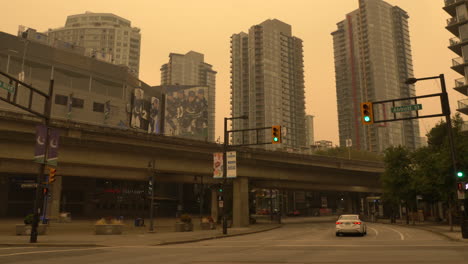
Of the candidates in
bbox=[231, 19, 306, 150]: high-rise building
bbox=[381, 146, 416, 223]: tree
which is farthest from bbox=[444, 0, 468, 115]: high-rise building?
bbox=[231, 19, 306, 150]: high-rise building

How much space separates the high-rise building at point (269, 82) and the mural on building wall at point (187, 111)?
6327 centimetres

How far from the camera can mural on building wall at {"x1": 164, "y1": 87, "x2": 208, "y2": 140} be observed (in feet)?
348

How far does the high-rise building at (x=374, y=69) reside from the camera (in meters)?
179

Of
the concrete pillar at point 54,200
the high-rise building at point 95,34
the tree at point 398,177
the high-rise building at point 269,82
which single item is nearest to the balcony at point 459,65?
the tree at point 398,177

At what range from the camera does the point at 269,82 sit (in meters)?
179

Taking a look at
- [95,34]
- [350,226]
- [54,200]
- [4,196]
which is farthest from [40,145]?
[95,34]

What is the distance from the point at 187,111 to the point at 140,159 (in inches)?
2832

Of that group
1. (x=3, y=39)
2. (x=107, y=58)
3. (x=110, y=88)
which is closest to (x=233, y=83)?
(x=107, y=58)

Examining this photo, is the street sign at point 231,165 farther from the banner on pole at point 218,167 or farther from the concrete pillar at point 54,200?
the concrete pillar at point 54,200

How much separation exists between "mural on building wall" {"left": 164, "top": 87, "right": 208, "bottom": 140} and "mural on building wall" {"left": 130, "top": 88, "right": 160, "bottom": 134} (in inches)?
533

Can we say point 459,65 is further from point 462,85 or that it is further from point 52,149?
point 52,149

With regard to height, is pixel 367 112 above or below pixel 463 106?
below

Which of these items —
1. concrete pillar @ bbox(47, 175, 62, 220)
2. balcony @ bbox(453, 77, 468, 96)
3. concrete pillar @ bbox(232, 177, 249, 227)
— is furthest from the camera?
balcony @ bbox(453, 77, 468, 96)

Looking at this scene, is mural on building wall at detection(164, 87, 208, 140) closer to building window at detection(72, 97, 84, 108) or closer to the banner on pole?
building window at detection(72, 97, 84, 108)
